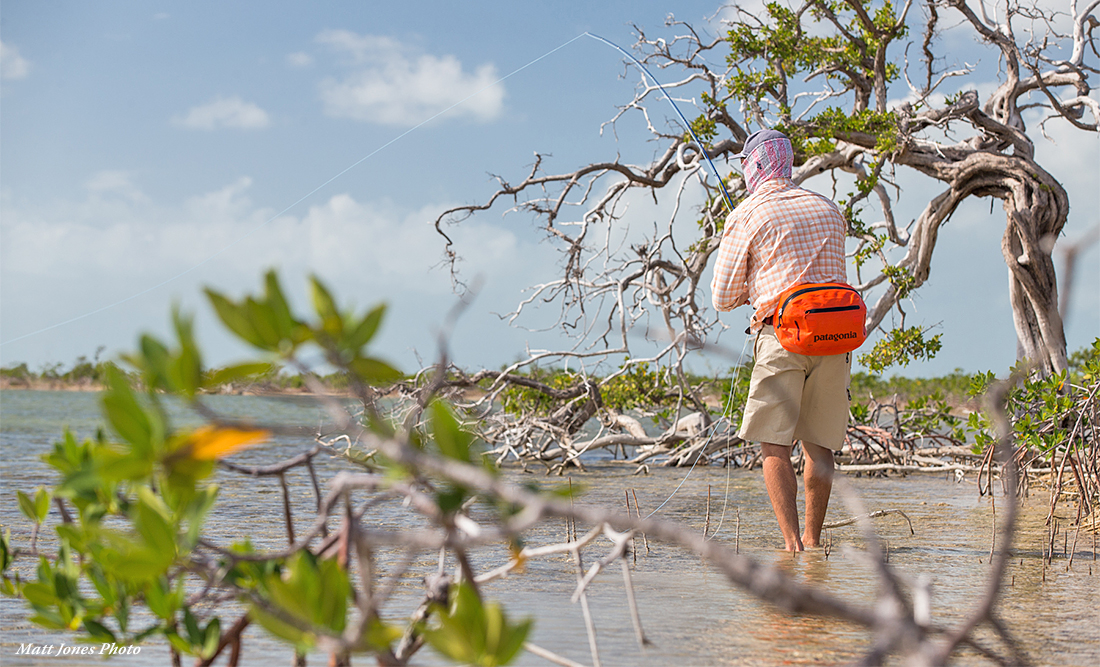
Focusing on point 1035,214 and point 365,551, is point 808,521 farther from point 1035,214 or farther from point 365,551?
point 1035,214

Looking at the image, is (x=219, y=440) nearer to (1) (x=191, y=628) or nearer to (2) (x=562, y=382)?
(1) (x=191, y=628)

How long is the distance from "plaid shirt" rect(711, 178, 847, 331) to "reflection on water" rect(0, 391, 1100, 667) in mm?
1008

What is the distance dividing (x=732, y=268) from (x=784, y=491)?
3.17 feet

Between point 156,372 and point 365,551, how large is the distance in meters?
0.35

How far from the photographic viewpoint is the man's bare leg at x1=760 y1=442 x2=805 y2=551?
12.4ft

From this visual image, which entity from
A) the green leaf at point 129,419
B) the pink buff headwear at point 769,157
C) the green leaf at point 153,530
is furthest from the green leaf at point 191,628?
the pink buff headwear at point 769,157

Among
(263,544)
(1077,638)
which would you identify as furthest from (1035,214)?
(263,544)

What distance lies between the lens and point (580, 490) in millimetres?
1087

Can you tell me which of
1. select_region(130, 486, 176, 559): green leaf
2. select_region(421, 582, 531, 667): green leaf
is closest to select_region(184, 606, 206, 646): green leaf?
select_region(130, 486, 176, 559): green leaf

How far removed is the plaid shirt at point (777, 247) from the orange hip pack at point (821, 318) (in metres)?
0.10

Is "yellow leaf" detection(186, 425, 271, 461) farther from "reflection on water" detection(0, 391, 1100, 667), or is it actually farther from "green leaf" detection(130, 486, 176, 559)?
"reflection on water" detection(0, 391, 1100, 667)

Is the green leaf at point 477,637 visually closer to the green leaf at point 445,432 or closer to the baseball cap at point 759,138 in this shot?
the green leaf at point 445,432

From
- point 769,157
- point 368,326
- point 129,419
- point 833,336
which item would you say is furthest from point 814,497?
point 129,419

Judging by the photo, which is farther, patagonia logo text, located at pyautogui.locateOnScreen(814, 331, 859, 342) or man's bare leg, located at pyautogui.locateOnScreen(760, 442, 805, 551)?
man's bare leg, located at pyautogui.locateOnScreen(760, 442, 805, 551)
